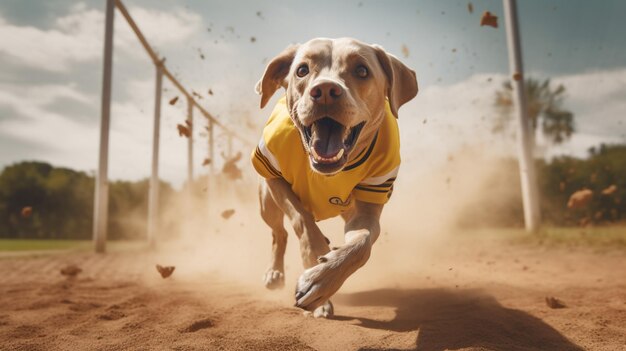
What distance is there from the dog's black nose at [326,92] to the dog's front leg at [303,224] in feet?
3.40

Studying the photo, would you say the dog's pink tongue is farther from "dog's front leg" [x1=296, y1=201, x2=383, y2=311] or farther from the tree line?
the tree line

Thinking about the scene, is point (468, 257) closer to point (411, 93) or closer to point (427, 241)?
point (427, 241)

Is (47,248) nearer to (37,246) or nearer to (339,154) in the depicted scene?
(37,246)

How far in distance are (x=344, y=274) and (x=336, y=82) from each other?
119cm

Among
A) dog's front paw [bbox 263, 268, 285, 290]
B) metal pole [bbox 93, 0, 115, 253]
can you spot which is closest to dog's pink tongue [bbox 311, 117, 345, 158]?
dog's front paw [bbox 263, 268, 285, 290]

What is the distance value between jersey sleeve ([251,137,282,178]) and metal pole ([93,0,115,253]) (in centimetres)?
703

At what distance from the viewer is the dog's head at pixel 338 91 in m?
2.87

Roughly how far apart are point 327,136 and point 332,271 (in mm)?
901

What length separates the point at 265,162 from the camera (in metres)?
3.80

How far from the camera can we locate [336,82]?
2844 mm

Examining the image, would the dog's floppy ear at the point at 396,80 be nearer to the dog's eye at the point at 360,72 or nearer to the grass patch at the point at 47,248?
the dog's eye at the point at 360,72

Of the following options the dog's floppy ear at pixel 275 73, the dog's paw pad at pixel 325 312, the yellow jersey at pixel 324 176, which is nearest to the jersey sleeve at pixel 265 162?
the yellow jersey at pixel 324 176

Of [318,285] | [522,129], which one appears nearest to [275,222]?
[318,285]

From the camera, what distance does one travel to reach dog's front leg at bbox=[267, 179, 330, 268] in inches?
128
